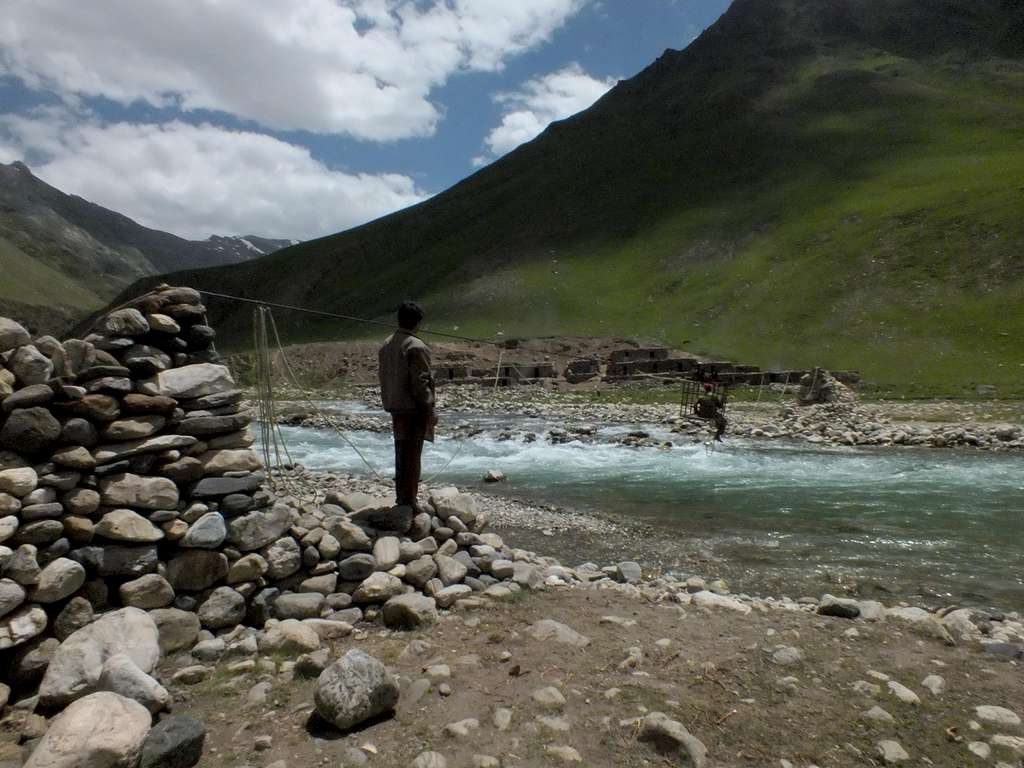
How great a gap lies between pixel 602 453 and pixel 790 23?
164 meters

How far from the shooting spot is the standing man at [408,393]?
729cm

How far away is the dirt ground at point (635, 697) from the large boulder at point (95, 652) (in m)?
0.39

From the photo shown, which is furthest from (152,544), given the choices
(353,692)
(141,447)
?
(353,692)

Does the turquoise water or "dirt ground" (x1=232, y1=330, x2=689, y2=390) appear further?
"dirt ground" (x1=232, y1=330, x2=689, y2=390)

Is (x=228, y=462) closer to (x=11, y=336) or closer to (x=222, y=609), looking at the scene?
(x=222, y=609)

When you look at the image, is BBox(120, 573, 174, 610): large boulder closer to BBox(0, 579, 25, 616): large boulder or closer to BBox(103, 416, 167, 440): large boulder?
BBox(0, 579, 25, 616): large boulder

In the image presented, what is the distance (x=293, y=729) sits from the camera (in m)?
4.46

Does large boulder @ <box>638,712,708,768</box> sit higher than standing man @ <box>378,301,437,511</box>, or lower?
lower

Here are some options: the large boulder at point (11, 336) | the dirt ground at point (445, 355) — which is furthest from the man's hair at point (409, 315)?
the dirt ground at point (445, 355)

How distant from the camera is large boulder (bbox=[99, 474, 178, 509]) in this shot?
5668 mm

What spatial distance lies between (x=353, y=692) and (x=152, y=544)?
247 cm

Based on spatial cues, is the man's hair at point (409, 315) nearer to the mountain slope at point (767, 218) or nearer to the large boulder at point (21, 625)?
the large boulder at point (21, 625)

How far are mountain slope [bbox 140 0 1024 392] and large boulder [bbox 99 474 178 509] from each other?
40773 millimetres

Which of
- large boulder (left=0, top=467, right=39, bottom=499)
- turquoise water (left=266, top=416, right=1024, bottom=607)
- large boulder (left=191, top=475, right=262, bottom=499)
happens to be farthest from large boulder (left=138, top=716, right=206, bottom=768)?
turquoise water (left=266, top=416, right=1024, bottom=607)
